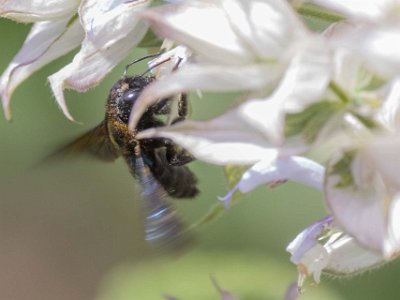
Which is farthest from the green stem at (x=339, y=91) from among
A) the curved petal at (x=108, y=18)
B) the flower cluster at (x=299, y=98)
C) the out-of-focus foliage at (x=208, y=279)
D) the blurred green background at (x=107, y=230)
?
the out-of-focus foliage at (x=208, y=279)

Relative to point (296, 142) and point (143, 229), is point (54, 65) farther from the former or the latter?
point (296, 142)

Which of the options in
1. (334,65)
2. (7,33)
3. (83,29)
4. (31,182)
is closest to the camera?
(334,65)

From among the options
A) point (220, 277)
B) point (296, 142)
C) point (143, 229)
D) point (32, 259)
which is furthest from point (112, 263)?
point (296, 142)

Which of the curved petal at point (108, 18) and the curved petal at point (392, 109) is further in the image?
the curved petal at point (108, 18)

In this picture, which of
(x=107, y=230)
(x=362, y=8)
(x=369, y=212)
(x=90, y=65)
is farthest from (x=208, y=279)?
(x=362, y=8)

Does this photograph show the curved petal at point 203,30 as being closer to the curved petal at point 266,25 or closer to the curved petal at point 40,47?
the curved petal at point 266,25

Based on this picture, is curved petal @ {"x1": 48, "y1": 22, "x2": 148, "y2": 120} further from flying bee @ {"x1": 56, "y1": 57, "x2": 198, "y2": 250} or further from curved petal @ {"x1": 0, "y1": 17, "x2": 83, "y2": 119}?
flying bee @ {"x1": 56, "y1": 57, "x2": 198, "y2": 250}
